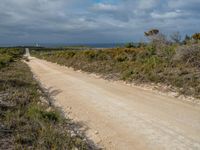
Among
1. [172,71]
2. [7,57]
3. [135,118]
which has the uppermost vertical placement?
[172,71]

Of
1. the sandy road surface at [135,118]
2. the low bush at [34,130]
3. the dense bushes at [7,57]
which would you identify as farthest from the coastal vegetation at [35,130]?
the dense bushes at [7,57]

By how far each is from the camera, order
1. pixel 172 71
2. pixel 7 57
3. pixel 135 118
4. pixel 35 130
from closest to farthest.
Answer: pixel 35 130, pixel 135 118, pixel 172 71, pixel 7 57

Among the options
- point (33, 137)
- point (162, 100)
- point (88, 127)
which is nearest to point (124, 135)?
point (88, 127)

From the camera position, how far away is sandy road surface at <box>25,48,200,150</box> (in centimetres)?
562

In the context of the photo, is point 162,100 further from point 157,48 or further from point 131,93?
point 157,48

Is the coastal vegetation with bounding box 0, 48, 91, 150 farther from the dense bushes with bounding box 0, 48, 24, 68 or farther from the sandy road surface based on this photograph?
the dense bushes with bounding box 0, 48, 24, 68

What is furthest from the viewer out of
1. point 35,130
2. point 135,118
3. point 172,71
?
point 172,71

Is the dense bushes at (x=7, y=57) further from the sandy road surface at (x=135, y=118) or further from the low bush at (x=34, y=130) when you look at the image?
the low bush at (x=34, y=130)

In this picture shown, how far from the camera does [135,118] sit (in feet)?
23.8

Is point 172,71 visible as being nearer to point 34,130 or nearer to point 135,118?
point 135,118

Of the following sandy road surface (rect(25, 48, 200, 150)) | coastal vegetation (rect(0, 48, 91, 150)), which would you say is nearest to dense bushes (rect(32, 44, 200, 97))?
sandy road surface (rect(25, 48, 200, 150))

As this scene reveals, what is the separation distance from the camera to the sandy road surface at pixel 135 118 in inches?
221

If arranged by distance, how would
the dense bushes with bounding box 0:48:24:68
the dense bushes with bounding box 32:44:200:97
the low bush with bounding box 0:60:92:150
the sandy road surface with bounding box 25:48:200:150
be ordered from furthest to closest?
the dense bushes with bounding box 0:48:24:68
the dense bushes with bounding box 32:44:200:97
the sandy road surface with bounding box 25:48:200:150
the low bush with bounding box 0:60:92:150

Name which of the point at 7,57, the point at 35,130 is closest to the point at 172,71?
the point at 35,130
